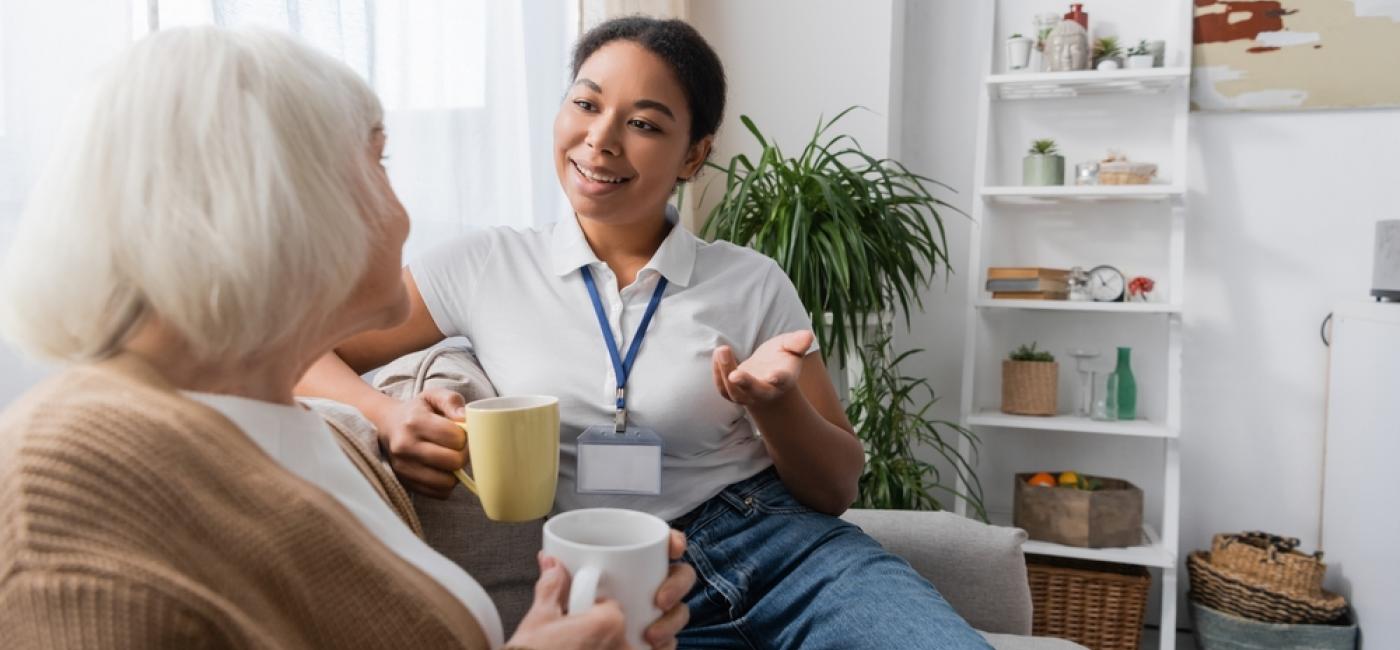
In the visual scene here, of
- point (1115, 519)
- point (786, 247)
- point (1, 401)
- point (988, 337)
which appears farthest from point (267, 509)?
point (988, 337)

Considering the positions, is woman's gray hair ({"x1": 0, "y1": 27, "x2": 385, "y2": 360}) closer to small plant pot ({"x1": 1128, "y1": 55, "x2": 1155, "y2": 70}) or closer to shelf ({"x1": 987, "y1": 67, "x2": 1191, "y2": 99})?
shelf ({"x1": 987, "y1": 67, "x2": 1191, "y2": 99})

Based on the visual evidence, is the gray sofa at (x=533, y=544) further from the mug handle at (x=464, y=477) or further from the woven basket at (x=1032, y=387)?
the woven basket at (x=1032, y=387)

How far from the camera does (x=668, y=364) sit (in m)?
1.33

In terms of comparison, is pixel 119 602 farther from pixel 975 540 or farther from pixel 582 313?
pixel 975 540

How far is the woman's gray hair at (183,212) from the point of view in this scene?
0.56 metres

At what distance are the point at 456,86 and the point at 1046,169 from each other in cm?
179

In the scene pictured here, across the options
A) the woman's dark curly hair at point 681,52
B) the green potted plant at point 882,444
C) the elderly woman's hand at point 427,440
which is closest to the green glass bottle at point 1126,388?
the green potted plant at point 882,444

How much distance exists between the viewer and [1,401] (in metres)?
1.07

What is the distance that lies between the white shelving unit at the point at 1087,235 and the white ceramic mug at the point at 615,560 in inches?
86.1

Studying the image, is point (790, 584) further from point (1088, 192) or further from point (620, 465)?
point (1088, 192)

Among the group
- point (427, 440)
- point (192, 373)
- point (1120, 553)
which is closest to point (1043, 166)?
point (1120, 553)

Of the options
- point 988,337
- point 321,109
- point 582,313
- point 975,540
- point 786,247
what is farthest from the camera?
point 988,337

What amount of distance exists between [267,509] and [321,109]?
27 centimetres

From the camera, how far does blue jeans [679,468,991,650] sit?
1.18 metres
